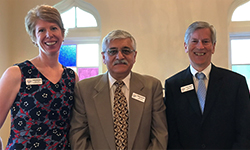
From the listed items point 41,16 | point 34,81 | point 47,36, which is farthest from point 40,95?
point 41,16

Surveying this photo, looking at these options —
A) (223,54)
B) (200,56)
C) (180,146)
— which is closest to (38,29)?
(200,56)

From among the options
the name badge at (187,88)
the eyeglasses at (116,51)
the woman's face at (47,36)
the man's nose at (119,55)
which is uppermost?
the woman's face at (47,36)

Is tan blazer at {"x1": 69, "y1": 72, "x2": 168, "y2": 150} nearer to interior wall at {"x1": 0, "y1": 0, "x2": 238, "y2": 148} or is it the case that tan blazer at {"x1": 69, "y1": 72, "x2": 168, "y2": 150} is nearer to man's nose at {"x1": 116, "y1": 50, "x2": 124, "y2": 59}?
man's nose at {"x1": 116, "y1": 50, "x2": 124, "y2": 59}

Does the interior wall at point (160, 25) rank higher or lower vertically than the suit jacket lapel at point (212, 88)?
higher

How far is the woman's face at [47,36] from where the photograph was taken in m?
1.83

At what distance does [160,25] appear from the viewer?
11.9 ft

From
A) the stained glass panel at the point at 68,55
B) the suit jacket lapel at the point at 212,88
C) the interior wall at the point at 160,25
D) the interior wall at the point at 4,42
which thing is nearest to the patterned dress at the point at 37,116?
the suit jacket lapel at the point at 212,88

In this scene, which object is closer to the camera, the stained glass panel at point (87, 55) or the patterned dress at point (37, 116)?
the patterned dress at point (37, 116)

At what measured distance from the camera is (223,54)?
11.6ft

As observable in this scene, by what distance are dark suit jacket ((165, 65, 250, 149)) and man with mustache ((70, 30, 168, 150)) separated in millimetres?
163

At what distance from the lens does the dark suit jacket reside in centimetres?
187

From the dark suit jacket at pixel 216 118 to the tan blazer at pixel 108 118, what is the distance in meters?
0.16

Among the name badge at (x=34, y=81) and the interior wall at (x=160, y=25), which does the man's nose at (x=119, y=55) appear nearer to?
the name badge at (x=34, y=81)

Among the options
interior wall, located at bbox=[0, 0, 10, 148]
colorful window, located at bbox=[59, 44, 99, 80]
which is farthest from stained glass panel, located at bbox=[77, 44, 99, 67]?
interior wall, located at bbox=[0, 0, 10, 148]
